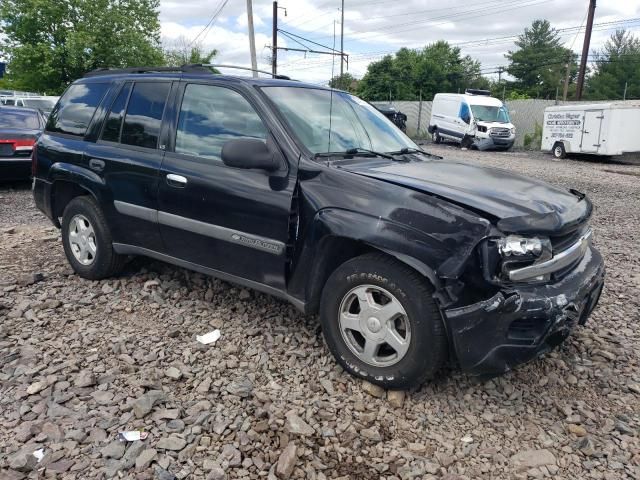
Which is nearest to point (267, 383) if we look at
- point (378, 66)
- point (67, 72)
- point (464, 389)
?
point (464, 389)

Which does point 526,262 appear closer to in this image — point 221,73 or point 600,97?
point 221,73

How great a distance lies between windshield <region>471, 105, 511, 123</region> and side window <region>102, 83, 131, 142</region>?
22.7 meters

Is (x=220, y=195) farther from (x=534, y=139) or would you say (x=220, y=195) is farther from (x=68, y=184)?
(x=534, y=139)

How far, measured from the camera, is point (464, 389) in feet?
10.5

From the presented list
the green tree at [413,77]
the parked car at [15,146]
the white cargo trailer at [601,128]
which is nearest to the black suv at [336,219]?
the parked car at [15,146]

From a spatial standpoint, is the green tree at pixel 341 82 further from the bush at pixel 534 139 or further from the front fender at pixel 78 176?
the bush at pixel 534 139

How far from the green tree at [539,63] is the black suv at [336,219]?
65.5 metres

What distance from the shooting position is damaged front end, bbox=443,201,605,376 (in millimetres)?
2672

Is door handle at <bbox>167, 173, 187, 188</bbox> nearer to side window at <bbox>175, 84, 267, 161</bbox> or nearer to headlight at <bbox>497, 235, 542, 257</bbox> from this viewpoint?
side window at <bbox>175, 84, 267, 161</bbox>

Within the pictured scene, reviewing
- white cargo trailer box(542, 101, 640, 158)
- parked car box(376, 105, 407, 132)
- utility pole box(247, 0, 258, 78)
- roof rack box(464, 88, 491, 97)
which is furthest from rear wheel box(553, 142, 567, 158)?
utility pole box(247, 0, 258, 78)

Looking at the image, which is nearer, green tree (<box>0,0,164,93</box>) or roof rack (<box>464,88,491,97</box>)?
roof rack (<box>464,88,491,97</box>)

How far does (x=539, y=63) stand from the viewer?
67375mm

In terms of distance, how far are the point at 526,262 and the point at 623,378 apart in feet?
4.28

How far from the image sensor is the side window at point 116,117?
4.37 meters
